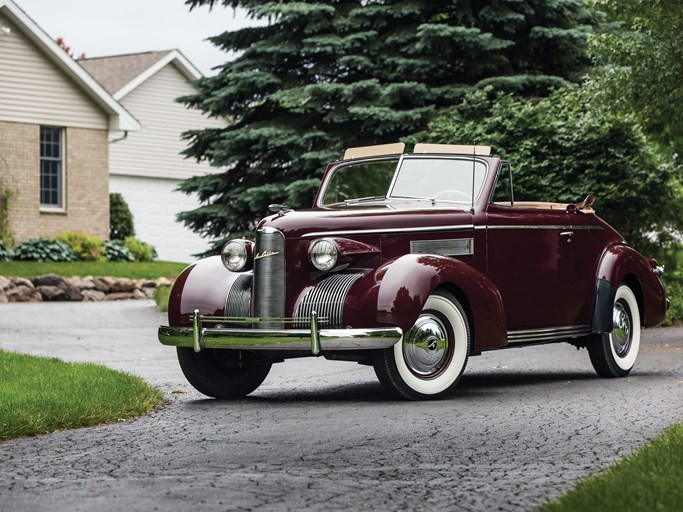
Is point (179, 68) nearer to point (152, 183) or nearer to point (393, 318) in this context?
point (152, 183)

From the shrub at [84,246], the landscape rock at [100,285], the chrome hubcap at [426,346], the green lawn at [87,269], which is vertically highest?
the shrub at [84,246]

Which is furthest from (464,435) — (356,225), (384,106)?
(384,106)

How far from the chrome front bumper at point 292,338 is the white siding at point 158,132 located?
29401mm

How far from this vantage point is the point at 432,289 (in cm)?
939

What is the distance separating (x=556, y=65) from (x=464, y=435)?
56.6ft

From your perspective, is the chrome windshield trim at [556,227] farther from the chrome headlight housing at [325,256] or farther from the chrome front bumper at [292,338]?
the chrome front bumper at [292,338]

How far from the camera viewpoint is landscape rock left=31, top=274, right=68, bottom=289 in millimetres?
24656

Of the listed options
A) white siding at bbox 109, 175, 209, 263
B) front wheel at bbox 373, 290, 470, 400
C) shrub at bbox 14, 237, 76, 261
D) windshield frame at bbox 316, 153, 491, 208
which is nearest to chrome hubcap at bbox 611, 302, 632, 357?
windshield frame at bbox 316, 153, 491, 208

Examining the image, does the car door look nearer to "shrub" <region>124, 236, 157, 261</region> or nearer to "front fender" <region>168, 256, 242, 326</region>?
"front fender" <region>168, 256, 242, 326</region>

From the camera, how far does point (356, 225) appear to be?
980 centimetres

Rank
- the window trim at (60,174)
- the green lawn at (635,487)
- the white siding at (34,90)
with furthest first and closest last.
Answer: the window trim at (60,174)
the white siding at (34,90)
the green lawn at (635,487)

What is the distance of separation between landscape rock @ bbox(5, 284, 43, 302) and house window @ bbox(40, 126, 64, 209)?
6928 mm

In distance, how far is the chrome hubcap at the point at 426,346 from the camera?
9461 mm

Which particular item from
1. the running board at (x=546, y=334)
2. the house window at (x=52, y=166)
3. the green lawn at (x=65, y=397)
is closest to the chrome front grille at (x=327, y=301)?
the green lawn at (x=65, y=397)
